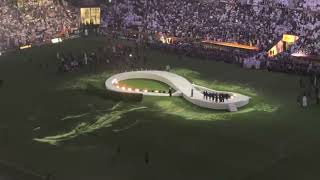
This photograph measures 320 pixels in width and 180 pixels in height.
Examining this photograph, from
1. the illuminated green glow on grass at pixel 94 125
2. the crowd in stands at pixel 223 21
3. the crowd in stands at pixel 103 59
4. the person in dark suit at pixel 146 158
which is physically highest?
the crowd in stands at pixel 223 21

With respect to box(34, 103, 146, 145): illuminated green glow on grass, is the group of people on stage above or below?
above

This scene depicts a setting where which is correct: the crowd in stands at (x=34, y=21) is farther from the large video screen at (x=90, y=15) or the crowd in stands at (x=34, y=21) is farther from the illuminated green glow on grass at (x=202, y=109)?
the illuminated green glow on grass at (x=202, y=109)

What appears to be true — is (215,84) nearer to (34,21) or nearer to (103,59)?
(103,59)

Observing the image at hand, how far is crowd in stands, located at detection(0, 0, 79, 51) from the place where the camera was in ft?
228

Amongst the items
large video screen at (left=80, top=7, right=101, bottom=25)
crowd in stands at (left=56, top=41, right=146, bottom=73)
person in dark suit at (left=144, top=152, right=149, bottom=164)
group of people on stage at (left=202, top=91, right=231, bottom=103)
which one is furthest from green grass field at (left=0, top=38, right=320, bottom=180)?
large video screen at (left=80, top=7, right=101, bottom=25)

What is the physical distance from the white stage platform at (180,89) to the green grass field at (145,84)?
42cm

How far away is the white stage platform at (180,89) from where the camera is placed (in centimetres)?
4172

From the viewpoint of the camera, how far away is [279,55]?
2235 inches

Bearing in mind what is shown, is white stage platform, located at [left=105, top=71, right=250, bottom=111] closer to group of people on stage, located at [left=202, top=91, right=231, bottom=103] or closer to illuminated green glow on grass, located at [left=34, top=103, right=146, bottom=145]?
group of people on stage, located at [left=202, top=91, right=231, bottom=103]

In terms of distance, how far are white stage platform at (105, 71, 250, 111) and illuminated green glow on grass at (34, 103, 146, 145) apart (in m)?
3.43

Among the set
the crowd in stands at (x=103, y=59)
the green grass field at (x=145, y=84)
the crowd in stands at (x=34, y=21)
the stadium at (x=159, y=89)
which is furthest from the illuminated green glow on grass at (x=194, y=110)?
the crowd in stands at (x=34, y=21)

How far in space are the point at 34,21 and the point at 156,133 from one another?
43620 millimetres

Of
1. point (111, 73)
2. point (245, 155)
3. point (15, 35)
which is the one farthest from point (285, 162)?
point (15, 35)

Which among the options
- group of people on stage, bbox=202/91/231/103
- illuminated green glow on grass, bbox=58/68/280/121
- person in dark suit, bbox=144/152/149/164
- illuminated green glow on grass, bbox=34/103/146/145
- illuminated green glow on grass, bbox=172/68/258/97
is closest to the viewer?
person in dark suit, bbox=144/152/149/164
